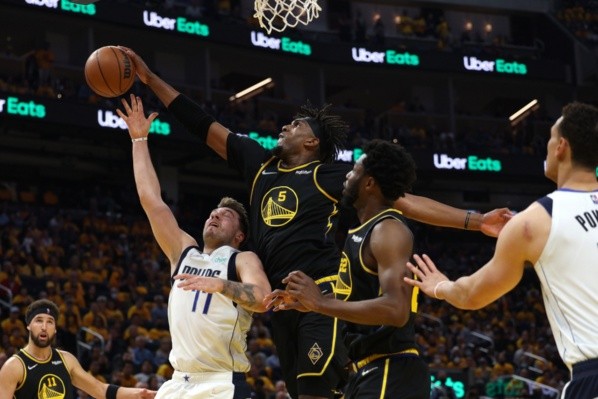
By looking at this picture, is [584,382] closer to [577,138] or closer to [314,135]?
[577,138]

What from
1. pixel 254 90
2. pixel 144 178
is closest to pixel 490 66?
pixel 254 90

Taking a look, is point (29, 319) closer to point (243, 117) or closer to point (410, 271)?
point (410, 271)

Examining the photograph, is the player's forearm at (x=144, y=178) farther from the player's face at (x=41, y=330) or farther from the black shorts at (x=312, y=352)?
the player's face at (x=41, y=330)

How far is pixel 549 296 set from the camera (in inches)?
157

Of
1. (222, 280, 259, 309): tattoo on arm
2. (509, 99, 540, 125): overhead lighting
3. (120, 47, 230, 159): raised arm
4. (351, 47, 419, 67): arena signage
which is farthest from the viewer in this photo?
(509, 99, 540, 125): overhead lighting

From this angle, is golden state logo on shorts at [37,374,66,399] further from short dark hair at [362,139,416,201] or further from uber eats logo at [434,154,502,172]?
uber eats logo at [434,154,502,172]

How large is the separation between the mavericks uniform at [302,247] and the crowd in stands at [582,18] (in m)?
27.8

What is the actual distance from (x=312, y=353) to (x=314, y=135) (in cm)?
154

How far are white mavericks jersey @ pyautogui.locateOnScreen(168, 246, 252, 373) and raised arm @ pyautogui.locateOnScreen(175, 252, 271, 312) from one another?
97 mm

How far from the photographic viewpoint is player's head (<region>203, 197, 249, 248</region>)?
6250 mm

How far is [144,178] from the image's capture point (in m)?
6.51

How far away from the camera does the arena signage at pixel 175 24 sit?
2484cm

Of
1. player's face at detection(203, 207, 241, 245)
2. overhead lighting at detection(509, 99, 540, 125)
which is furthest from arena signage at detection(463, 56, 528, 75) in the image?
player's face at detection(203, 207, 241, 245)

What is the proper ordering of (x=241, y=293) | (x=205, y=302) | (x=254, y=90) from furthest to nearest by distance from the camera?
(x=254, y=90) < (x=205, y=302) < (x=241, y=293)
